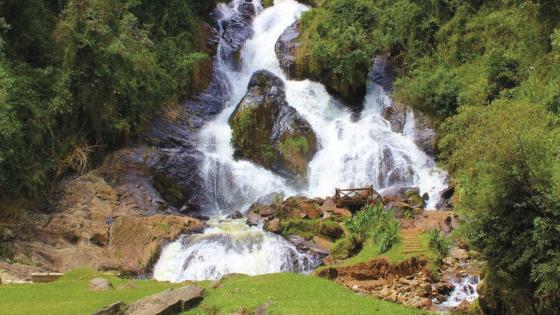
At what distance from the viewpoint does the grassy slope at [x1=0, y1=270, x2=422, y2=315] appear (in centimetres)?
1195

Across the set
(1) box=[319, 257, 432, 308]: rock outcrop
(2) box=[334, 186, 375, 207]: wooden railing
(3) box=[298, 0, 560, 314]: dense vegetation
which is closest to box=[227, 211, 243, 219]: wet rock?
(2) box=[334, 186, 375, 207]: wooden railing

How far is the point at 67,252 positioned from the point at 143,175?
6932 mm

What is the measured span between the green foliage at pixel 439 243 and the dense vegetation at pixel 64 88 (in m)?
16.2

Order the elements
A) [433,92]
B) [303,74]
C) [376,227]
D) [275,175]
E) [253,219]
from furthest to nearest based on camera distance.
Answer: [303,74]
[433,92]
[275,175]
[253,219]
[376,227]

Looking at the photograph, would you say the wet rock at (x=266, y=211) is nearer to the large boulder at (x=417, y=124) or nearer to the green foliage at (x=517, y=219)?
the large boulder at (x=417, y=124)

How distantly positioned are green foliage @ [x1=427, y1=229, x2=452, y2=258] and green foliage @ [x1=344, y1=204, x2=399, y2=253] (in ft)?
4.62

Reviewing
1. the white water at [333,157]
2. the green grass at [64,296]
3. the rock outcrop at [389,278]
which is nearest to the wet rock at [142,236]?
the green grass at [64,296]

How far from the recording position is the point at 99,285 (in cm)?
1570

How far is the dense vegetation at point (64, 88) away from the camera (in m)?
22.2

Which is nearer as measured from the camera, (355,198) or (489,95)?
(355,198)

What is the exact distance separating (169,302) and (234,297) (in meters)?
1.63

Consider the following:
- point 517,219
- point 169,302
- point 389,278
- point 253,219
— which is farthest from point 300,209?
point 517,219

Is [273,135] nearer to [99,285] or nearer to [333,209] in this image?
[333,209]

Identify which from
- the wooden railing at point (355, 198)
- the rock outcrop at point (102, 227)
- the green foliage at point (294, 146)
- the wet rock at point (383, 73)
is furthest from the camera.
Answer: the wet rock at point (383, 73)
